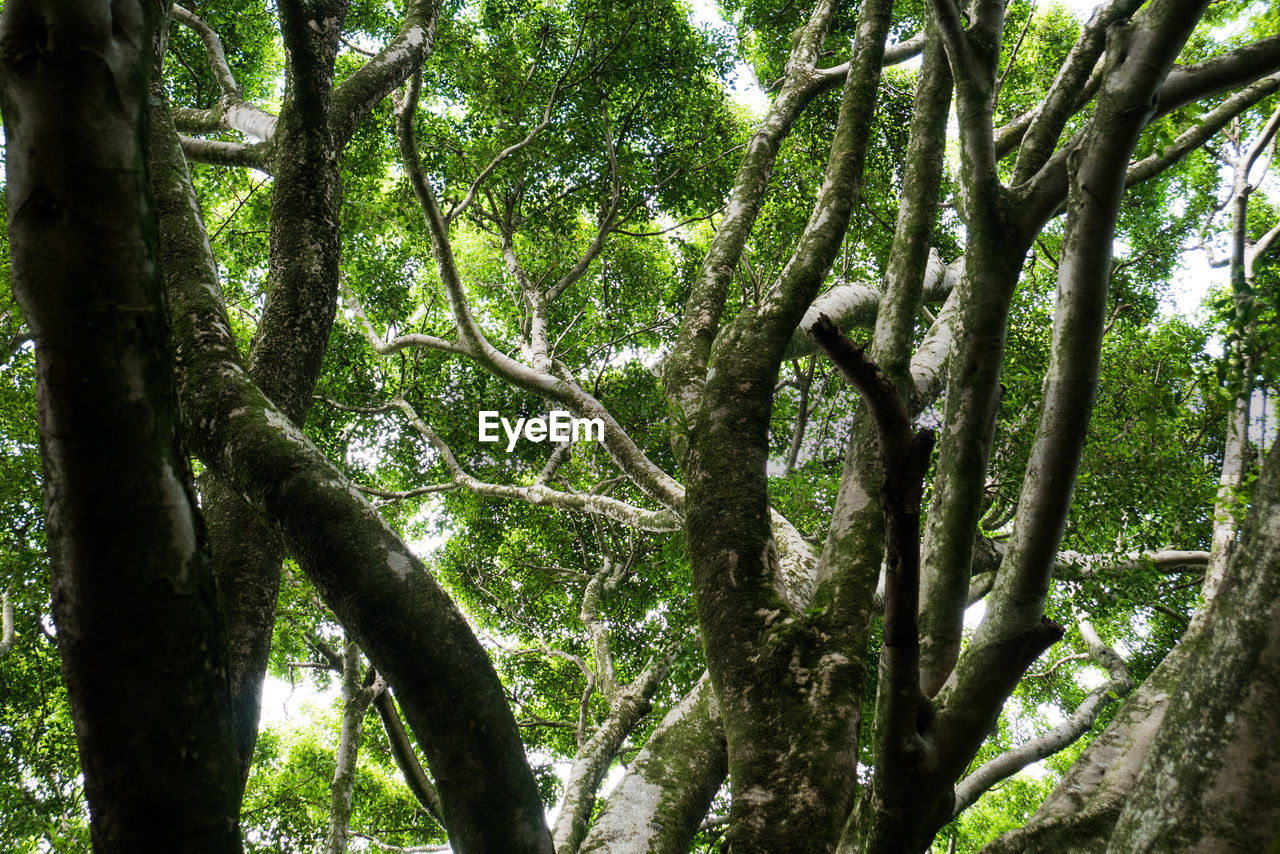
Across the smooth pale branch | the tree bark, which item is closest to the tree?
the tree bark

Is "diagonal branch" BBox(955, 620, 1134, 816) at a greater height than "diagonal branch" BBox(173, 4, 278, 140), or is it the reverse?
"diagonal branch" BBox(173, 4, 278, 140)

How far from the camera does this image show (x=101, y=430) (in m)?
1.14

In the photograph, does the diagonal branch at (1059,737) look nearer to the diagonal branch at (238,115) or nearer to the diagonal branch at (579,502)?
the diagonal branch at (579,502)

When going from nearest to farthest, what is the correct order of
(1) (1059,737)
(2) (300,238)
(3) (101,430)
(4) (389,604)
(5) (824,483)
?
(3) (101,430)
(4) (389,604)
(2) (300,238)
(1) (1059,737)
(5) (824,483)

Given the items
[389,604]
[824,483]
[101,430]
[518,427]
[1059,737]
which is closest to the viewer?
[101,430]

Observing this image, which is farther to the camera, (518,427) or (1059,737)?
(518,427)

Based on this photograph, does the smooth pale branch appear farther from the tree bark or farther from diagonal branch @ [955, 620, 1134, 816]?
the tree bark

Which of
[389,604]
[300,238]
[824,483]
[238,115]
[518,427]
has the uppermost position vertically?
[518,427]

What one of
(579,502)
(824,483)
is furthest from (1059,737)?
(579,502)

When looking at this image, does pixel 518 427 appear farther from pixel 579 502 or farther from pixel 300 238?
pixel 300 238

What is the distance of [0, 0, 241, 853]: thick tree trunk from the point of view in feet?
3.69

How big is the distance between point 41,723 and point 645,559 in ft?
24.9

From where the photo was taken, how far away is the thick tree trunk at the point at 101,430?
44.3 inches

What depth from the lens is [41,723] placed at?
8617mm
